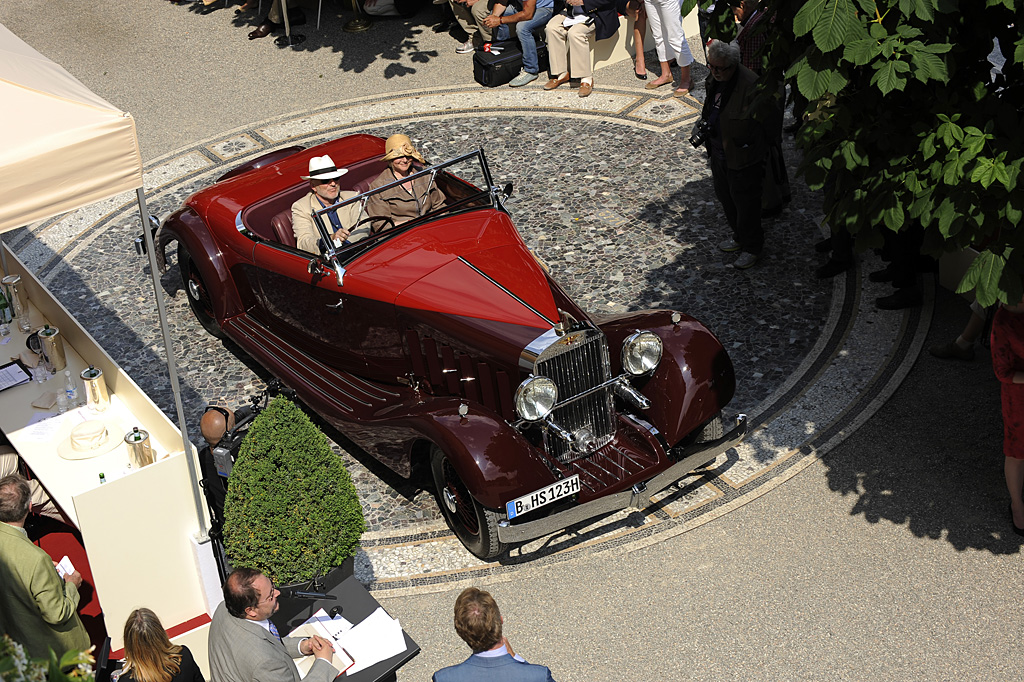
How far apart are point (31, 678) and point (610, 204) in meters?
7.48

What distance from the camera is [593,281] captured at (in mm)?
8312

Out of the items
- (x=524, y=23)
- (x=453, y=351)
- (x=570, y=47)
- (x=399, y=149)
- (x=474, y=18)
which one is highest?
(x=399, y=149)

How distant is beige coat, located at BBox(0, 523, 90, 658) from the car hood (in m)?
2.52

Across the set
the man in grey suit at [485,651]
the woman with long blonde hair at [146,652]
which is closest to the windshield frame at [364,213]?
the woman with long blonde hair at [146,652]

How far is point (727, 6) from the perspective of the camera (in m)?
5.64

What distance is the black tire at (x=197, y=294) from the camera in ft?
26.5

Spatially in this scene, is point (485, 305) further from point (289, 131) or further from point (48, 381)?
point (289, 131)

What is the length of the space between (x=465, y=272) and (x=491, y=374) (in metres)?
0.70

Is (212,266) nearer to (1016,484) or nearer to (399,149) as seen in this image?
(399,149)

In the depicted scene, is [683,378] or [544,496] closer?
[544,496]

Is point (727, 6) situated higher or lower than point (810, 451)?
higher

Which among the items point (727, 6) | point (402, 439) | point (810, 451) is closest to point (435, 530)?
point (402, 439)

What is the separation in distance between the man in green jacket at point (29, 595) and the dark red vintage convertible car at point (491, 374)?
6.76 feet

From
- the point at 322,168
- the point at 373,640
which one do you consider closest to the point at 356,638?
the point at 373,640
